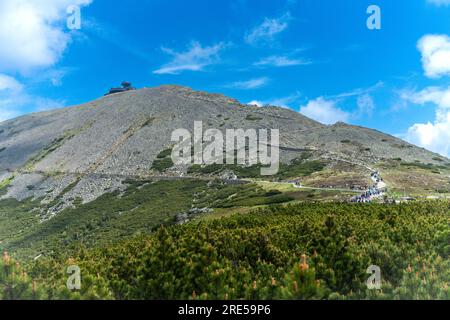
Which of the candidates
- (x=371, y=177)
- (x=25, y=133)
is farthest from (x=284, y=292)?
(x=25, y=133)

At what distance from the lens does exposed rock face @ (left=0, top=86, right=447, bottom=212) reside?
331 ft

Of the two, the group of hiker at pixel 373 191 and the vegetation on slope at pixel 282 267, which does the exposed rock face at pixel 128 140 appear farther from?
the vegetation on slope at pixel 282 267

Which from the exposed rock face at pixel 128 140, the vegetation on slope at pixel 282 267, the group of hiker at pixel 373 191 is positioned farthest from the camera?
the exposed rock face at pixel 128 140

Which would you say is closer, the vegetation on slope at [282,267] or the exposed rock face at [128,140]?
the vegetation on slope at [282,267]

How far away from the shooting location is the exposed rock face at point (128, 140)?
3974 inches

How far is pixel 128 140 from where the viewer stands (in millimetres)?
125125

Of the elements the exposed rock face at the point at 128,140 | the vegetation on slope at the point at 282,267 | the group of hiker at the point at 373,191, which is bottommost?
the vegetation on slope at the point at 282,267

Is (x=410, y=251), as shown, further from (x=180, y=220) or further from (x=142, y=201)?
(x=142, y=201)

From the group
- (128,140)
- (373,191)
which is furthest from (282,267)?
(128,140)

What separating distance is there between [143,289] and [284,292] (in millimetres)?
5014

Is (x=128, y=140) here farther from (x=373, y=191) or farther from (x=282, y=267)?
(x=282, y=267)

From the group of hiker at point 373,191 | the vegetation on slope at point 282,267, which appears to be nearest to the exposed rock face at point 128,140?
the group of hiker at point 373,191
